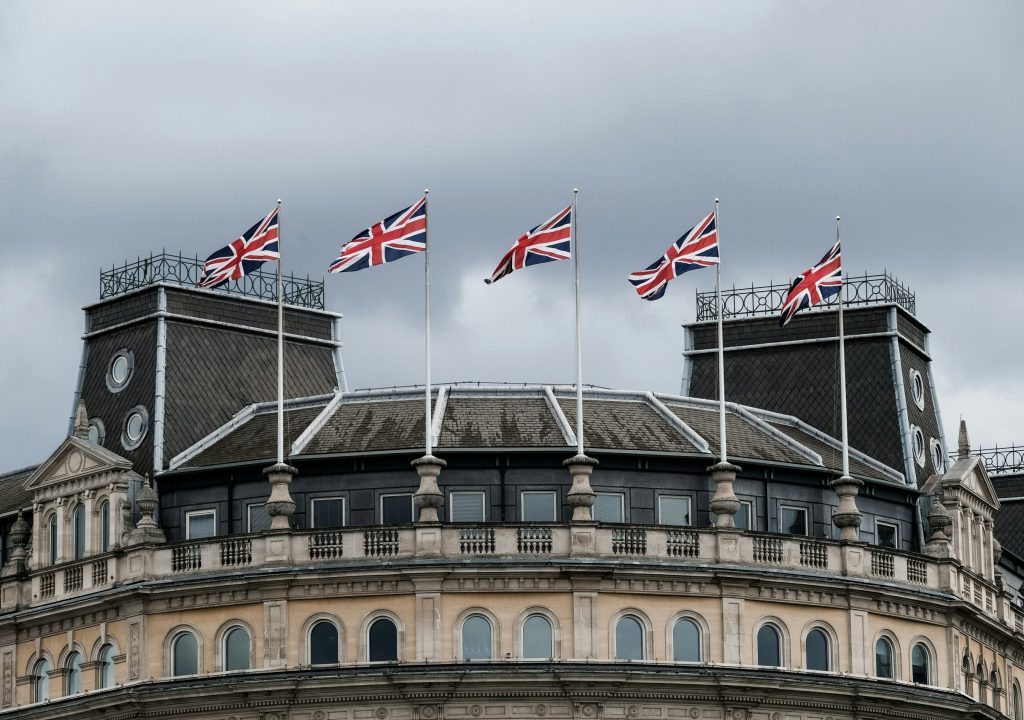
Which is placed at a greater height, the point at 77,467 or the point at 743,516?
the point at 77,467

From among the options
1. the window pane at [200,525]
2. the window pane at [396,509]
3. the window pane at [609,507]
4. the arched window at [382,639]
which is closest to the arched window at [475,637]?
the arched window at [382,639]

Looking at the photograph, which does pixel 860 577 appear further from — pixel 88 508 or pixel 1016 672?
pixel 88 508

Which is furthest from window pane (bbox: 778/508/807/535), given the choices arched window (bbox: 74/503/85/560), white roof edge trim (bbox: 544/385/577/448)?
arched window (bbox: 74/503/85/560)

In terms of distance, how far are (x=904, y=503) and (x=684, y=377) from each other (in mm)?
16115

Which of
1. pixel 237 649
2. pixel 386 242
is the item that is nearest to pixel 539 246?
pixel 386 242

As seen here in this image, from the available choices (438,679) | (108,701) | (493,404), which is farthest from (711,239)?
(108,701)

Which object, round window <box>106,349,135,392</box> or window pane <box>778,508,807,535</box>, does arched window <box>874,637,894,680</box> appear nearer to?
window pane <box>778,508,807,535</box>

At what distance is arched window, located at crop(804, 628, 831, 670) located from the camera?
116 metres

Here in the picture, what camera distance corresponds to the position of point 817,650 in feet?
383

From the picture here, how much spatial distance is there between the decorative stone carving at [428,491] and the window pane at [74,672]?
1556 centimetres

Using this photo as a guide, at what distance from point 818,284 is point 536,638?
18473 mm

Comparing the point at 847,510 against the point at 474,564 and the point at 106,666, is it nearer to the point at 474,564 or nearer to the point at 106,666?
the point at 474,564

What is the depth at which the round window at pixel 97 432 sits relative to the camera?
12812 cm

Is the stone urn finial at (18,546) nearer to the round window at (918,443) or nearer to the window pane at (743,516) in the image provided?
the window pane at (743,516)
